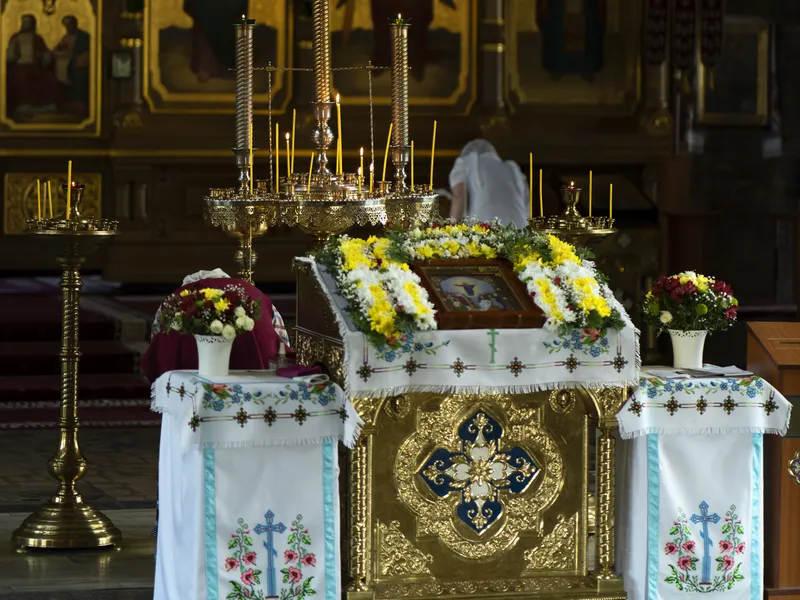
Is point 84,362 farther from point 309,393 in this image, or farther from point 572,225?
point 309,393

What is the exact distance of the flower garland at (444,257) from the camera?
569cm

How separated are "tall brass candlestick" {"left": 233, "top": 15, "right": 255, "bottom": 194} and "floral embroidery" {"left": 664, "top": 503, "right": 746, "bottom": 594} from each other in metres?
2.22

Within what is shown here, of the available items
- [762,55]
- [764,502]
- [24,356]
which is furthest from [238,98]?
[762,55]

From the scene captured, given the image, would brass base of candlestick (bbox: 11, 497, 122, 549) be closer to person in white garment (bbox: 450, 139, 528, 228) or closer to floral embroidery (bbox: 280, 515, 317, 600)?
floral embroidery (bbox: 280, 515, 317, 600)

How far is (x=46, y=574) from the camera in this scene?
6.82m

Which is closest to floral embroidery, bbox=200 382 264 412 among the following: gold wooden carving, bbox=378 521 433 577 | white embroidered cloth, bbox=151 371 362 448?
white embroidered cloth, bbox=151 371 362 448

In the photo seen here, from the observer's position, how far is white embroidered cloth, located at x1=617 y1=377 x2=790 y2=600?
237 inches

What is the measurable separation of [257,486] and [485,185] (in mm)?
6047

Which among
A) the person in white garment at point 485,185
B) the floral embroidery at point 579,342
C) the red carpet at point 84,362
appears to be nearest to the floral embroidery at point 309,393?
the floral embroidery at point 579,342

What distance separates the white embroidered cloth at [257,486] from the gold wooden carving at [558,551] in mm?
727

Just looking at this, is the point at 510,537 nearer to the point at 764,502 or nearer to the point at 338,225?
the point at 764,502

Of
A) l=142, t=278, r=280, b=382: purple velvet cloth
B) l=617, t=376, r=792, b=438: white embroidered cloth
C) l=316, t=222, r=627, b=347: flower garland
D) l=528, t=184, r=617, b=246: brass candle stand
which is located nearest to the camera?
l=316, t=222, r=627, b=347: flower garland

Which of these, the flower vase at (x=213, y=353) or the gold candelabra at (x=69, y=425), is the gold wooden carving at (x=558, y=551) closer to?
the flower vase at (x=213, y=353)

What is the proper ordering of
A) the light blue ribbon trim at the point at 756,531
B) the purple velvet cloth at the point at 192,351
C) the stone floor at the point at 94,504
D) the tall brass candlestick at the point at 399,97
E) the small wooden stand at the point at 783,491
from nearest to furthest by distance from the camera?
1. the light blue ribbon trim at the point at 756,531
2. the small wooden stand at the point at 783,491
3. the purple velvet cloth at the point at 192,351
4. the stone floor at the point at 94,504
5. the tall brass candlestick at the point at 399,97
